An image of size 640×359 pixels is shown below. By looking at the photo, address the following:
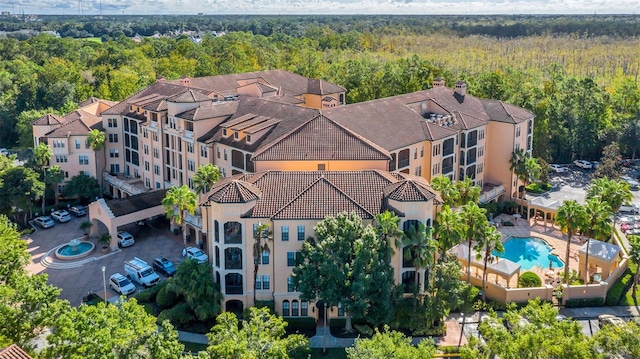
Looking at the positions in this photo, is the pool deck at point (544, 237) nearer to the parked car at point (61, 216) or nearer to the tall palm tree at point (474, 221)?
the tall palm tree at point (474, 221)

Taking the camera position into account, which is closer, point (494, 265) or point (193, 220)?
point (494, 265)

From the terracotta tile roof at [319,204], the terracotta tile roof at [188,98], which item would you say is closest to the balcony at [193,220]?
the terracotta tile roof at [188,98]

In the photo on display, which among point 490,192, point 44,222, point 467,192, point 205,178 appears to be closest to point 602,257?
point 467,192

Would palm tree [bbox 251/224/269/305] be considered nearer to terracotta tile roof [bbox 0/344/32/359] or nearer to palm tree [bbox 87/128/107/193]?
terracotta tile roof [bbox 0/344/32/359]

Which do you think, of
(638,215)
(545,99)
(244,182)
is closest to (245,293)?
(244,182)

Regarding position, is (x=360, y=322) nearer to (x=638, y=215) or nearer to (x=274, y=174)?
(x=274, y=174)

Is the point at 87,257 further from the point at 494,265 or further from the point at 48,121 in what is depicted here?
the point at 494,265

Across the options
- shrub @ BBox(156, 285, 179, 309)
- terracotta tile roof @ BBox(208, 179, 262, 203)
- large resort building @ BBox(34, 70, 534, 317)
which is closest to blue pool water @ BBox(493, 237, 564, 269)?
large resort building @ BBox(34, 70, 534, 317)
